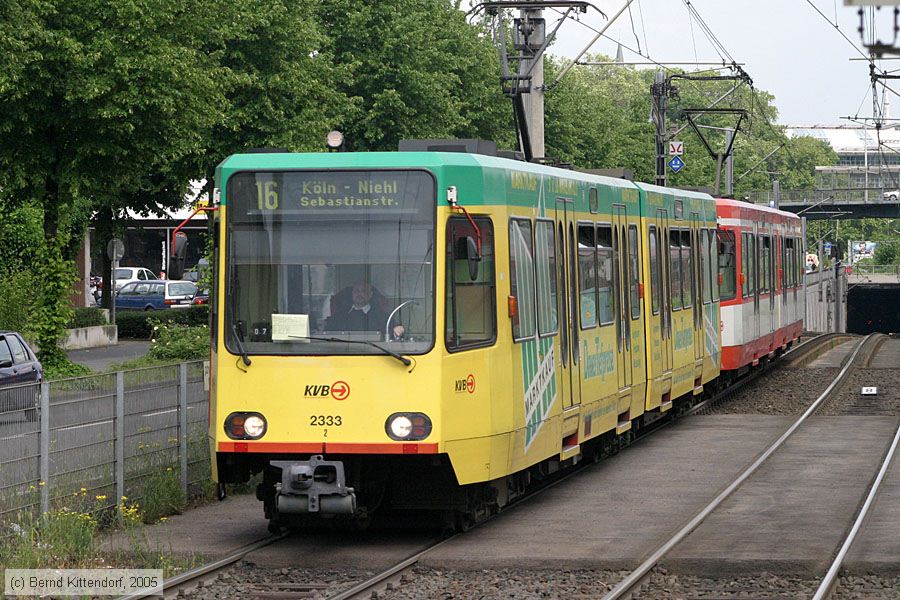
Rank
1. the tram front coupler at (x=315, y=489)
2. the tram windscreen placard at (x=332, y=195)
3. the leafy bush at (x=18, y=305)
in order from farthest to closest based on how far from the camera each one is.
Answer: the leafy bush at (x=18, y=305), the tram windscreen placard at (x=332, y=195), the tram front coupler at (x=315, y=489)

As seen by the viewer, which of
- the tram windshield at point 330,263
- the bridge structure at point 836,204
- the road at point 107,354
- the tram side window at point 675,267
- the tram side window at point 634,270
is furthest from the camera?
the bridge structure at point 836,204

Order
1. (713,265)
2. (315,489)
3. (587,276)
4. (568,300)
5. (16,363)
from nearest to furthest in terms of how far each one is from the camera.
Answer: (315,489)
(568,300)
(587,276)
(16,363)
(713,265)

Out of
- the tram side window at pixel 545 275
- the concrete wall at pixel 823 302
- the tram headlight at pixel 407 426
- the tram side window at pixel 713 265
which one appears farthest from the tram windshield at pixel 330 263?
the concrete wall at pixel 823 302

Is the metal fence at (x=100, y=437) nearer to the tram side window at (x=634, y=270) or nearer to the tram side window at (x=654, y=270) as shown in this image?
the tram side window at (x=634, y=270)

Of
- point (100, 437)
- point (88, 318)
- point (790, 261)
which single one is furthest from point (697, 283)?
point (88, 318)

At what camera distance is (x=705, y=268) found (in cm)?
2469

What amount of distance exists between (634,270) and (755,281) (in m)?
11.6

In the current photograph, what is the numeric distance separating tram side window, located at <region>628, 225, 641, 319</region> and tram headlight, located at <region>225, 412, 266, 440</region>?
23.5 feet

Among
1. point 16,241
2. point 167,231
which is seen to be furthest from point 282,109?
point 167,231

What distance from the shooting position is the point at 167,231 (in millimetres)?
80688

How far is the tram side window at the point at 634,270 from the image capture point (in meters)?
18.5

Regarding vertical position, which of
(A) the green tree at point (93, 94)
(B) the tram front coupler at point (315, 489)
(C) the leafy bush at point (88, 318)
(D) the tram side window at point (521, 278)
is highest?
(A) the green tree at point (93, 94)

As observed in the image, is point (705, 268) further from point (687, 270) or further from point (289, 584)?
point (289, 584)

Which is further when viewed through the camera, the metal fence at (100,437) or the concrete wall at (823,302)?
the concrete wall at (823,302)
